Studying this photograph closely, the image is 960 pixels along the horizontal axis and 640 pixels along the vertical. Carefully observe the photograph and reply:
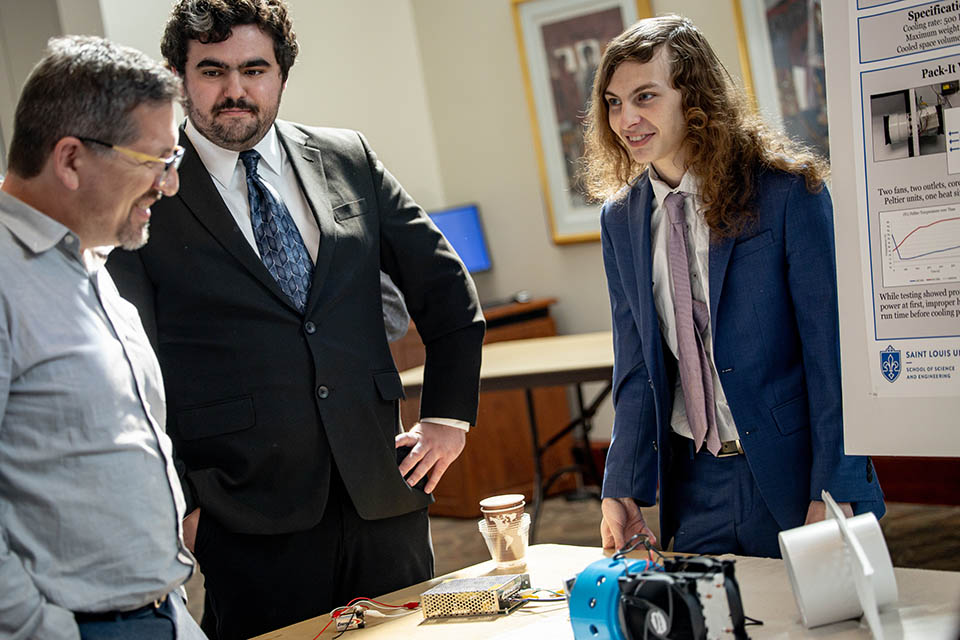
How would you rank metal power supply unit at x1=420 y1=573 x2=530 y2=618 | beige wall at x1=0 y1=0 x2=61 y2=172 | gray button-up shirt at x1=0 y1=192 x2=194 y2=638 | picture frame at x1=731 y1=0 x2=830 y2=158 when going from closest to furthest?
gray button-up shirt at x1=0 y1=192 x2=194 y2=638 < metal power supply unit at x1=420 y1=573 x2=530 y2=618 < beige wall at x1=0 y1=0 x2=61 y2=172 < picture frame at x1=731 y1=0 x2=830 y2=158

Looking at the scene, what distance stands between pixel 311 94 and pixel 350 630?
423cm

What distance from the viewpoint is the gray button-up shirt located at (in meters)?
1.31

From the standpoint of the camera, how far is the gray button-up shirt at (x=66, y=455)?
1314 mm

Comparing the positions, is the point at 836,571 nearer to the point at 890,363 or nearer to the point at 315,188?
the point at 890,363

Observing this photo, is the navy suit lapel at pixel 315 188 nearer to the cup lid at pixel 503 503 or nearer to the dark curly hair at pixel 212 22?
the dark curly hair at pixel 212 22

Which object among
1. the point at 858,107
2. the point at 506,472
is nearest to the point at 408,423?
the point at 506,472

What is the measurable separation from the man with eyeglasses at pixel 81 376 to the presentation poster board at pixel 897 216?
3.44 feet

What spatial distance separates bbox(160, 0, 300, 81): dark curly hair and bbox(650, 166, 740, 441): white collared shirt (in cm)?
83

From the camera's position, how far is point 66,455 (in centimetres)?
134

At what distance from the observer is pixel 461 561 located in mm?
4820

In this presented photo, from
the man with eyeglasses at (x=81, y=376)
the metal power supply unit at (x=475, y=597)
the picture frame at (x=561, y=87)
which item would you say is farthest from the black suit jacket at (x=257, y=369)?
the picture frame at (x=561, y=87)

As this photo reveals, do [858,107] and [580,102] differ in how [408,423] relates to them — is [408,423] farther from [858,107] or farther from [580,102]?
[858,107]

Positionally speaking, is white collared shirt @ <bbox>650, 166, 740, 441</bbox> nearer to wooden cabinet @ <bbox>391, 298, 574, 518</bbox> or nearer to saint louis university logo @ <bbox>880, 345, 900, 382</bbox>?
saint louis university logo @ <bbox>880, 345, 900, 382</bbox>

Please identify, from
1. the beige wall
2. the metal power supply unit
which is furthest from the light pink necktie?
the beige wall
